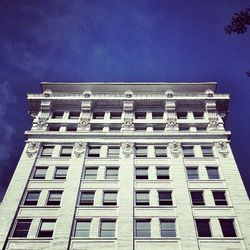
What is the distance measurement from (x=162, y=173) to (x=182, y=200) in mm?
4696

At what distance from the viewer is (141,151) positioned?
38.9 metres

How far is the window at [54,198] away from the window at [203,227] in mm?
12794

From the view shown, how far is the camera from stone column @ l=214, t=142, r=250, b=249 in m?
28.3

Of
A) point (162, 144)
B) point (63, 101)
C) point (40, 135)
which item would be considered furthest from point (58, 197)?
point (63, 101)

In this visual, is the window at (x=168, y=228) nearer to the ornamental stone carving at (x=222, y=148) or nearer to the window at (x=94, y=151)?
the ornamental stone carving at (x=222, y=148)

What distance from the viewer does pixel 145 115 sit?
148 ft

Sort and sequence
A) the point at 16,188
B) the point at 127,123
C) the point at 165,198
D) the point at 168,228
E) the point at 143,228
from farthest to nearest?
the point at 127,123, the point at 16,188, the point at 165,198, the point at 143,228, the point at 168,228

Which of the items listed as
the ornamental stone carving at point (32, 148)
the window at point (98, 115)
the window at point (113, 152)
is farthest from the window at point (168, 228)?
the window at point (98, 115)

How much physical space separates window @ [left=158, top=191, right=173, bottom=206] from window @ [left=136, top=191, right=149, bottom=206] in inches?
49.0

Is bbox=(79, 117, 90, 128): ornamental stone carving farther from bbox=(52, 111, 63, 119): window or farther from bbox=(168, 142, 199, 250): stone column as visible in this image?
bbox=(168, 142, 199, 250): stone column

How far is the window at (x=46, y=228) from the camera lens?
28.6m

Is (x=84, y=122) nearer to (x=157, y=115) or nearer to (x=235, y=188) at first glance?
(x=157, y=115)

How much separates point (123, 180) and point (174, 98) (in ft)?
52.1

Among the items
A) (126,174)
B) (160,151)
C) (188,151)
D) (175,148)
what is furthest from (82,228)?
(188,151)
